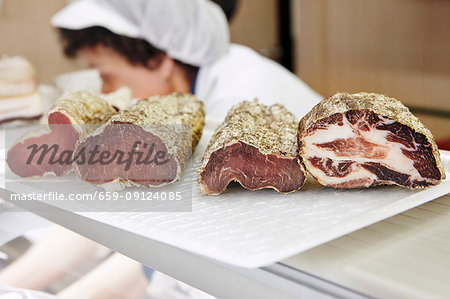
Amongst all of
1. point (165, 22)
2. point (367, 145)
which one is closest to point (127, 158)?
point (367, 145)

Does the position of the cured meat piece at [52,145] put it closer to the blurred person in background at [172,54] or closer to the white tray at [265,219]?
the white tray at [265,219]

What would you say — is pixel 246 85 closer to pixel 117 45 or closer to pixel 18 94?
pixel 117 45

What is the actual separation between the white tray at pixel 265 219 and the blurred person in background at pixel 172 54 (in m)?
1.67

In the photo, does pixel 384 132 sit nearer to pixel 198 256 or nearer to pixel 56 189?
pixel 198 256

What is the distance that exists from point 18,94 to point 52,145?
97cm

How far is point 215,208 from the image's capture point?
3.01ft

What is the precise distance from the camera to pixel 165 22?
117 inches

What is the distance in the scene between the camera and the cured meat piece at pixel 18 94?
6.51ft

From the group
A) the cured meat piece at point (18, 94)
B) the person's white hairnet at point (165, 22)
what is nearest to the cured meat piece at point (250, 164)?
the cured meat piece at point (18, 94)

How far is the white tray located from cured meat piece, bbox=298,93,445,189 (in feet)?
0.09

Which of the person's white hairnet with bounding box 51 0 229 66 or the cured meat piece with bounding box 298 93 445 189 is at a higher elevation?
the person's white hairnet with bounding box 51 0 229 66

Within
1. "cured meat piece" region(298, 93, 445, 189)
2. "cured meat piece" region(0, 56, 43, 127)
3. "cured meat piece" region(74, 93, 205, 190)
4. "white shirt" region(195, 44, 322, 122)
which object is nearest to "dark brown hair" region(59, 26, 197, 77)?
"white shirt" region(195, 44, 322, 122)

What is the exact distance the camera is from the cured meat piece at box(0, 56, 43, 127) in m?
1.98

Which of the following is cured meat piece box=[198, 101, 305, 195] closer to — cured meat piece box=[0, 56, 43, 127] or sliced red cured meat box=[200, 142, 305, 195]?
sliced red cured meat box=[200, 142, 305, 195]
